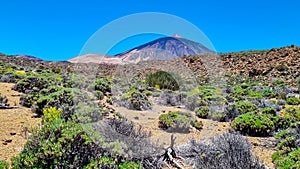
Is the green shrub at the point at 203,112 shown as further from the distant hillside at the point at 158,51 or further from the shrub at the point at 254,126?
the distant hillside at the point at 158,51

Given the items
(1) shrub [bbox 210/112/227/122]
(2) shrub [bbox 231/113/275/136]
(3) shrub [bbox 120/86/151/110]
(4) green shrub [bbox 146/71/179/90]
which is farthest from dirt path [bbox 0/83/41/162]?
(4) green shrub [bbox 146/71/179/90]

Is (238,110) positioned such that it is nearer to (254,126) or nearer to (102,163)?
(254,126)

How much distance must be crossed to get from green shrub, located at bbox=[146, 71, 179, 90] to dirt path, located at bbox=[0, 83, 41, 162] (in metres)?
8.54

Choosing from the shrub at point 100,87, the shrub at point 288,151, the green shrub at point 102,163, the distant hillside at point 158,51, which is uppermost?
the distant hillside at point 158,51

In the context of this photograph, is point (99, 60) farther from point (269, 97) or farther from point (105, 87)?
point (269, 97)

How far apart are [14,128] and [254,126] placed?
6010 millimetres

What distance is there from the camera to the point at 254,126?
8.05 meters

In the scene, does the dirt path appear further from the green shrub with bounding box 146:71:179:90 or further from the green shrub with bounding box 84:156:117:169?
the green shrub with bounding box 146:71:179:90

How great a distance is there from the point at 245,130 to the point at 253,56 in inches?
1352

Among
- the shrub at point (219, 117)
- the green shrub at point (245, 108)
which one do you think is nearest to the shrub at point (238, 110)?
the green shrub at point (245, 108)

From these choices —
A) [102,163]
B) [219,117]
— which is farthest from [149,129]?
[102,163]

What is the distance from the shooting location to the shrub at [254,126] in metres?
8.09

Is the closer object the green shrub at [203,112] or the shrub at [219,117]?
the shrub at [219,117]

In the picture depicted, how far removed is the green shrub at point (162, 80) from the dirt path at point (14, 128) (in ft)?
28.0
